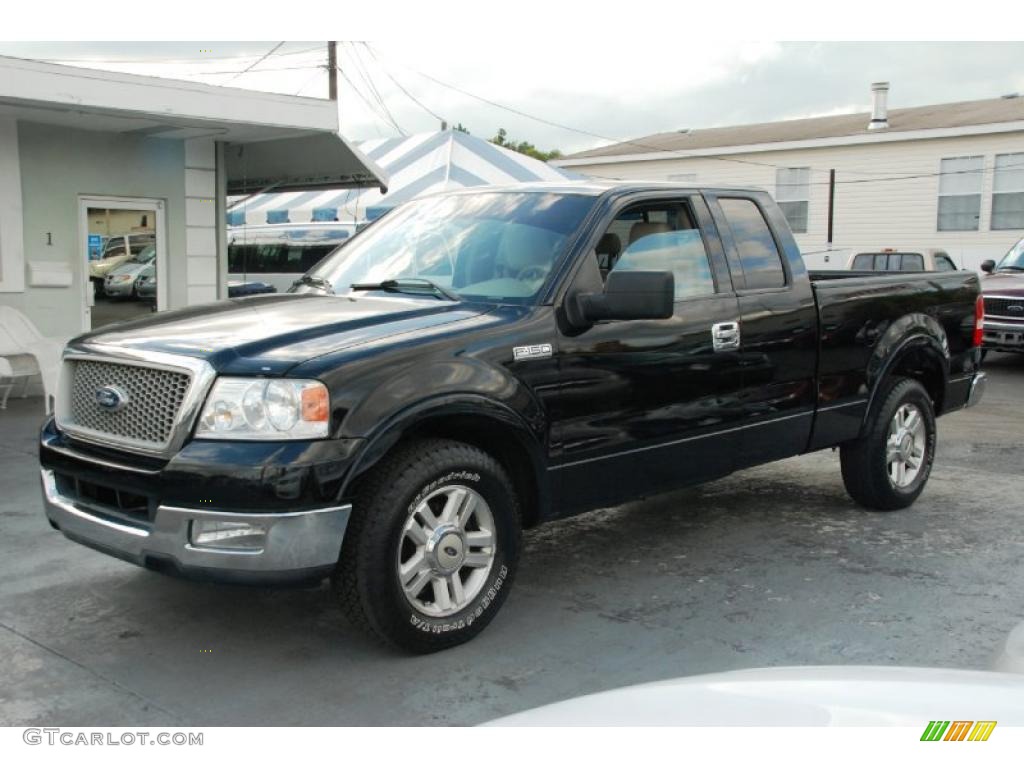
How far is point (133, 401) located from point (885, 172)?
2367 centimetres

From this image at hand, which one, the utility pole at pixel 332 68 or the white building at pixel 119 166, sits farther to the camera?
the utility pole at pixel 332 68

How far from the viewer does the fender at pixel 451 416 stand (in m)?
3.88

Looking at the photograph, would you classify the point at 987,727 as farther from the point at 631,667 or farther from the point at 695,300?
the point at 695,300

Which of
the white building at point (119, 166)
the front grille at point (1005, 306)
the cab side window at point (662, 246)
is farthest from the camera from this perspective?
the front grille at point (1005, 306)

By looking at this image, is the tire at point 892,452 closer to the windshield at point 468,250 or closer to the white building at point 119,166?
the windshield at point 468,250

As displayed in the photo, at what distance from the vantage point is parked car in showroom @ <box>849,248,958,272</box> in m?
16.8

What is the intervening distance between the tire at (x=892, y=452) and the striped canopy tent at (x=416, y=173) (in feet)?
39.1

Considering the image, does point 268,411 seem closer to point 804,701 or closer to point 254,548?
point 254,548

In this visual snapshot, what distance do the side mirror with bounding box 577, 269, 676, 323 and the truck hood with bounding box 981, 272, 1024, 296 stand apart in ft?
35.7

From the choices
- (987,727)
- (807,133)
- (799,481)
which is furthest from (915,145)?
(987,727)

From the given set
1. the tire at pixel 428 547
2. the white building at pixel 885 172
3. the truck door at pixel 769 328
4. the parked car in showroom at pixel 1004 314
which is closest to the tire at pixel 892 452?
the truck door at pixel 769 328

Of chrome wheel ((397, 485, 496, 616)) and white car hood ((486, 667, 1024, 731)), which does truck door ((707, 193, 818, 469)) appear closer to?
chrome wheel ((397, 485, 496, 616))

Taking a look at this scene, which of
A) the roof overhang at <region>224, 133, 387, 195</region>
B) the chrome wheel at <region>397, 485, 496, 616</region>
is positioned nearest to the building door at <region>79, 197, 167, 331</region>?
the roof overhang at <region>224, 133, 387, 195</region>

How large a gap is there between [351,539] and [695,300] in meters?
2.25
